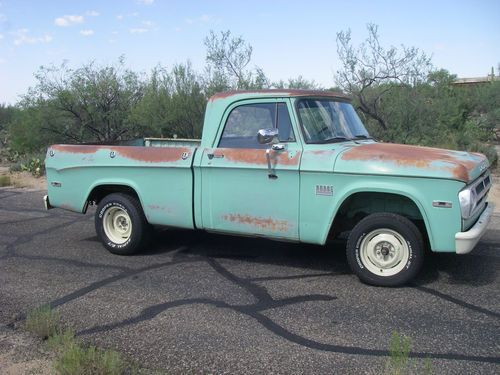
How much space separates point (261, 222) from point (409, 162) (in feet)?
5.44

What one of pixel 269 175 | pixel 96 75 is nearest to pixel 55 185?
pixel 269 175

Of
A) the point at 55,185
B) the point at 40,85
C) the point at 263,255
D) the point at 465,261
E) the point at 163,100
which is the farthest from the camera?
the point at 40,85

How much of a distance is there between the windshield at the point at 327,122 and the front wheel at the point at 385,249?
40.1 inches

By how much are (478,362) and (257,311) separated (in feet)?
6.01

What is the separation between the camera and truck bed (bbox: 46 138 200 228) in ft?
20.0

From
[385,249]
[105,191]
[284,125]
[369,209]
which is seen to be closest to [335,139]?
[284,125]

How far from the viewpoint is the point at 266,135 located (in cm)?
→ 525

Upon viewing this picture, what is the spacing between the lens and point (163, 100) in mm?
17078

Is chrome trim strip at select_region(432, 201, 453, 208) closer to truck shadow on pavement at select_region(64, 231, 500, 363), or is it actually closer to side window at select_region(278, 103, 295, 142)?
truck shadow on pavement at select_region(64, 231, 500, 363)

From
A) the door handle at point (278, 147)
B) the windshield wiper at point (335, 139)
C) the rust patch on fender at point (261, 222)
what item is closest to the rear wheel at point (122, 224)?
the rust patch on fender at point (261, 222)

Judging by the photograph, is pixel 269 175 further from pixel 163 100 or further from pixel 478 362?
pixel 163 100

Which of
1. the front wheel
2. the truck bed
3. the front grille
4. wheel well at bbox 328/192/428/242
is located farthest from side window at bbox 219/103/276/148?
the front grille

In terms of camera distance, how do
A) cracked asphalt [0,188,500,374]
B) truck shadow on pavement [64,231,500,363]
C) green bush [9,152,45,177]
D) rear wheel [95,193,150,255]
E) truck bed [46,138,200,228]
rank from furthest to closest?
1. green bush [9,152,45,177]
2. rear wheel [95,193,150,255]
3. truck bed [46,138,200,228]
4. truck shadow on pavement [64,231,500,363]
5. cracked asphalt [0,188,500,374]

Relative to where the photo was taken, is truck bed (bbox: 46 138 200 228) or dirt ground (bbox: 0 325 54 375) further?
truck bed (bbox: 46 138 200 228)
